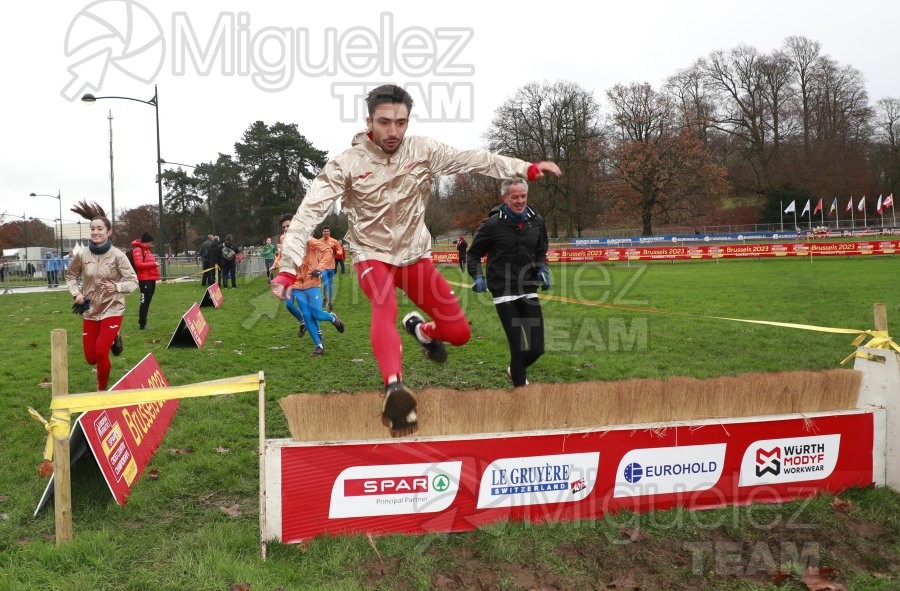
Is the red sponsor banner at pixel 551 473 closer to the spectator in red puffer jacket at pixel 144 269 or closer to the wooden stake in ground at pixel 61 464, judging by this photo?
the wooden stake in ground at pixel 61 464

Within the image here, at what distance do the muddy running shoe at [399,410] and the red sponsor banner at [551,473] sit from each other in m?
A: 0.23

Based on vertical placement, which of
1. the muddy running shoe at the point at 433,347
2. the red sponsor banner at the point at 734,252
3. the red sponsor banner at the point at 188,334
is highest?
the red sponsor banner at the point at 734,252

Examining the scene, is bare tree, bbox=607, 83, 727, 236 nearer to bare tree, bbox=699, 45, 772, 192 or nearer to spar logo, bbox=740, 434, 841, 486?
bare tree, bbox=699, 45, 772, 192

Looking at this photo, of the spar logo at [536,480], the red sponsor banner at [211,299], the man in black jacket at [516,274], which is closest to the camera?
the spar logo at [536,480]

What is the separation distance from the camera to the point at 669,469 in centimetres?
439

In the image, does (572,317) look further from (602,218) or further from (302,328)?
(602,218)

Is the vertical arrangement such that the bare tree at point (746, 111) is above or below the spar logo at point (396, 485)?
above

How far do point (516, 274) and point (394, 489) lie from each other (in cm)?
304

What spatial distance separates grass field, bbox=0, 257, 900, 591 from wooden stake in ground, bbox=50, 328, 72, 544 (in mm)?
112

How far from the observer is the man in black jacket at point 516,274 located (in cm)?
641

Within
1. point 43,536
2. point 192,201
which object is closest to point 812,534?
point 43,536

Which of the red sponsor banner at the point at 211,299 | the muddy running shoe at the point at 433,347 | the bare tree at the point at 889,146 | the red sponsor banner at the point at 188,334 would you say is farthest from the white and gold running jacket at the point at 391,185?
the bare tree at the point at 889,146

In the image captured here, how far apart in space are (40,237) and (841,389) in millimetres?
94215

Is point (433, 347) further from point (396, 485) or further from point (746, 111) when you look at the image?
point (746, 111)
